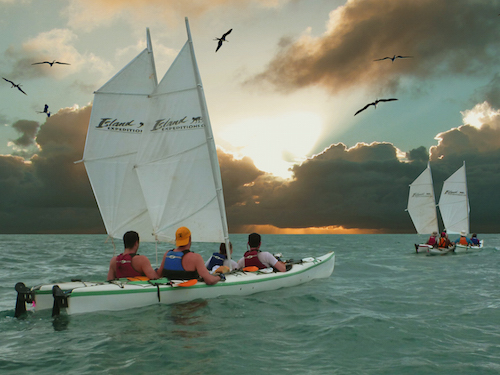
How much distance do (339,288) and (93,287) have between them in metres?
8.42

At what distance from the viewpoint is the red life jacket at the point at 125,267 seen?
896 centimetres

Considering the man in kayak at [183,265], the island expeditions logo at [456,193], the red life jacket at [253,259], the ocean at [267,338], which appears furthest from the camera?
the island expeditions logo at [456,193]

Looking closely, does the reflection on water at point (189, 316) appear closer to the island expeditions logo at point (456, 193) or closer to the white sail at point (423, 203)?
the white sail at point (423, 203)

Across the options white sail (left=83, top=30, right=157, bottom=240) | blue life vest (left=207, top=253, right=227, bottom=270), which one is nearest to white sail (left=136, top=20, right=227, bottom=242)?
blue life vest (left=207, top=253, right=227, bottom=270)

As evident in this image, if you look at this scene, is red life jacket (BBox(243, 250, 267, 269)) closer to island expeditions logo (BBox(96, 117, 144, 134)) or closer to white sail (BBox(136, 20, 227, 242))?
white sail (BBox(136, 20, 227, 242))

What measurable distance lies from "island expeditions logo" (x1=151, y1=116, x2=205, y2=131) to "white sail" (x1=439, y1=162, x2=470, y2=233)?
128ft

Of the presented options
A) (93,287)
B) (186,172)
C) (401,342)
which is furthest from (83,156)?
(401,342)

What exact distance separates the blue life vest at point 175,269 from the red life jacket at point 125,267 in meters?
0.66

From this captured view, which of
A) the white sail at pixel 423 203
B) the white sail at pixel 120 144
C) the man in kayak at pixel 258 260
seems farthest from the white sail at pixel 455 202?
the white sail at pixel 120 144

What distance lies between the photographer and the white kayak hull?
8016 millimetres

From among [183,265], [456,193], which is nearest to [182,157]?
[183,265]

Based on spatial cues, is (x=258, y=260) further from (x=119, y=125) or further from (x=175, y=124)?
(x=119, y=125)

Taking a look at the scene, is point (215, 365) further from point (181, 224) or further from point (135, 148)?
point (135, 148)

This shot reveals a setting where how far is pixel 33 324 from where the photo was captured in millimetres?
7598
